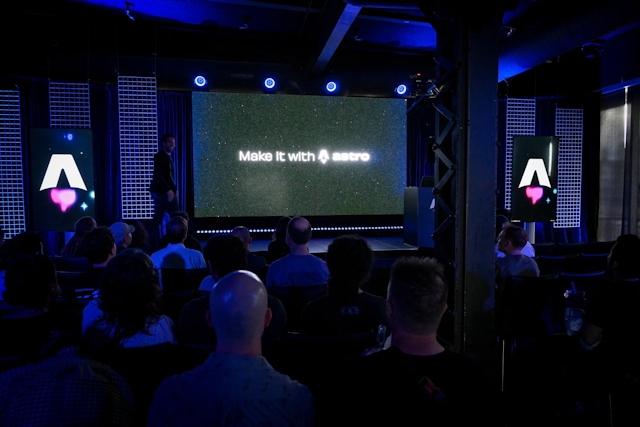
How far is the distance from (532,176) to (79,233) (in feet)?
23.2

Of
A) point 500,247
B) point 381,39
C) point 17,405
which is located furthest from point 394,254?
point 17,405

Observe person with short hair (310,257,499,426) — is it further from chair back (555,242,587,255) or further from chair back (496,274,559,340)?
chair back (555,242,587,255)

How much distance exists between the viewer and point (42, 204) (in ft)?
20.8

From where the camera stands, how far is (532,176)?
26.3 feet

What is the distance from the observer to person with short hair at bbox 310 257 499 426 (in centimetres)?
Result: 128

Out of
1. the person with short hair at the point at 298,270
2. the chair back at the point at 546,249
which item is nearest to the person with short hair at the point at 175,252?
the person with short hair at the point at 298,270

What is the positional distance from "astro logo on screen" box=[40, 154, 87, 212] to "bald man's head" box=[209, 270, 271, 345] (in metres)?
5.94

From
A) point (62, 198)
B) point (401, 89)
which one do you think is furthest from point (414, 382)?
point (401, 89)

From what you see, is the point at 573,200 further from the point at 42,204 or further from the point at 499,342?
the point at 42,204

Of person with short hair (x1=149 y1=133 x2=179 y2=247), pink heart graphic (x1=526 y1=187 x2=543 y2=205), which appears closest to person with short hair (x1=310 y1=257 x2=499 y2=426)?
person with short hair (x1=149 y1=133 x2=179 y2=247)

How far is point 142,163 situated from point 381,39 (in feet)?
15.4

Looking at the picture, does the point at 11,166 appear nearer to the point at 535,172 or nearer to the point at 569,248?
the point at 569,248

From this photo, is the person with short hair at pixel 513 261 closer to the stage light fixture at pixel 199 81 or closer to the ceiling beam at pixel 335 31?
the ceiling beam at pixel 335 31

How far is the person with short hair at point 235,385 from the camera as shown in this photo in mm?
1244
